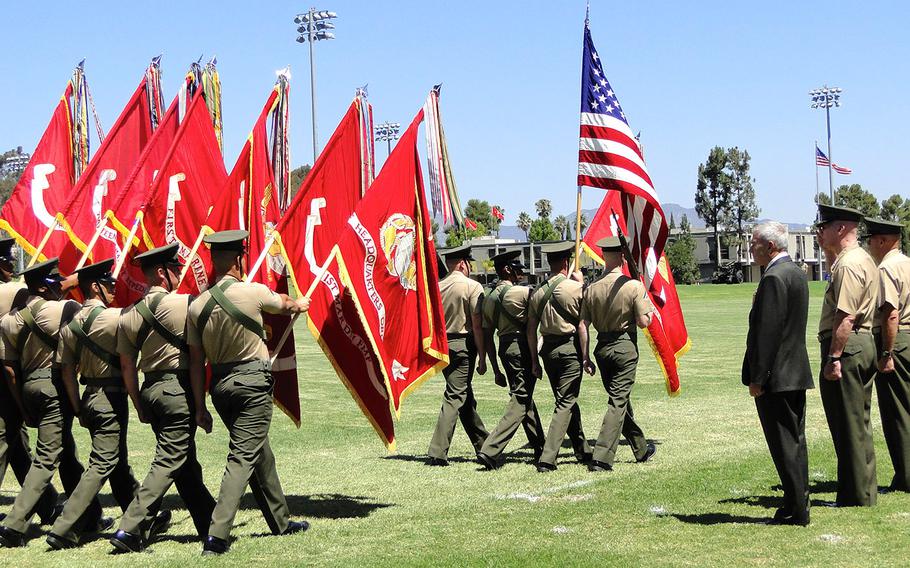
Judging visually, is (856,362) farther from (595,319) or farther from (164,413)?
(164,413)

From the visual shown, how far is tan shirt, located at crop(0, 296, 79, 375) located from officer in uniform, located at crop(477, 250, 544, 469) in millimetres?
4455

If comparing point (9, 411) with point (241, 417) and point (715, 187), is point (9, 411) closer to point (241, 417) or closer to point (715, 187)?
point (241, 417)

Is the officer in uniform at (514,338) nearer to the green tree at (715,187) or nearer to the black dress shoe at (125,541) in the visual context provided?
the black dress shoe at (125,541)

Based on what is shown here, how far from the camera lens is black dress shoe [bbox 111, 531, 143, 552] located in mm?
7734

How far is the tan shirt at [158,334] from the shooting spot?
7.97 meters

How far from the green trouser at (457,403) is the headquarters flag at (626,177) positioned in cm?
201

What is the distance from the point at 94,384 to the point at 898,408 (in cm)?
635

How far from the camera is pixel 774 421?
26.0 ft

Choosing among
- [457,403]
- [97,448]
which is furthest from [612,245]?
[97,448]

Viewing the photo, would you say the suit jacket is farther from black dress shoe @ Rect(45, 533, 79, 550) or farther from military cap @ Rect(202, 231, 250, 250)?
black dress shoe @ Rect(45, 533, 79, 550)

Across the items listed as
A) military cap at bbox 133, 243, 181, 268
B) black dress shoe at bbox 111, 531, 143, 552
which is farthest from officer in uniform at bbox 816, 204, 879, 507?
black dress shoe at bbox 111, 531, 143, 552

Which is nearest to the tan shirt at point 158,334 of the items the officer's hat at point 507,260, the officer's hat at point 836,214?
the officer's hat at point 507,260

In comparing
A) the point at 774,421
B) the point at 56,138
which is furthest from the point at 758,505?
the point at 56,138

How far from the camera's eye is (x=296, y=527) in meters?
8.39
